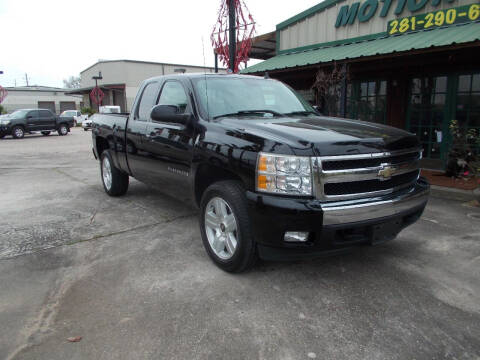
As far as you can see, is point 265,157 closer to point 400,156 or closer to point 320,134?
point 320,134

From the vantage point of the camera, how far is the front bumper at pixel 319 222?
2.79 meters

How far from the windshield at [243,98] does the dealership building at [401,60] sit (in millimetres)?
3484

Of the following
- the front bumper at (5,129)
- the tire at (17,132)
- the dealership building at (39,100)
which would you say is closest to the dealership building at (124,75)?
the dealership building at (39,100)

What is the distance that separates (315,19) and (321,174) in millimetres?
10216

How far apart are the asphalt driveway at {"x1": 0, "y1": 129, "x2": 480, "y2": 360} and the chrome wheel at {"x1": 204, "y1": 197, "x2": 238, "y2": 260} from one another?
0.22m

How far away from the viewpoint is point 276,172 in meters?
2.85

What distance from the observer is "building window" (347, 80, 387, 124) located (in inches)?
423

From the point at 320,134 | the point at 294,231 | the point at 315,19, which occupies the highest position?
the point at 315,19

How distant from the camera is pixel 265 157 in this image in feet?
9.50

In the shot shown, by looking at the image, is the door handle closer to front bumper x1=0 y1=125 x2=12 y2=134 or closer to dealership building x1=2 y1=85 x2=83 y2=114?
front bumper x1=0 y1=125 x2=12 y2=134

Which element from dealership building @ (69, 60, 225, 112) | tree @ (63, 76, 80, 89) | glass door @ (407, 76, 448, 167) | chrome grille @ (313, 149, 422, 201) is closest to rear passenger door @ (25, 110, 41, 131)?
dealership building @ (69, 60, 225, 112)

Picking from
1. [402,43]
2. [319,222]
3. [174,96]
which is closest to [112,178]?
[174,96]

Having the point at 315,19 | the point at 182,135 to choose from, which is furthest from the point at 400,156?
the point at 315,19

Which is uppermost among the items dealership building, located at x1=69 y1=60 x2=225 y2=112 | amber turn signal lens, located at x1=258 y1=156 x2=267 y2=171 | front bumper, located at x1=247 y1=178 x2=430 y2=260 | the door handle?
dealership building, located at x1=69 y1=60 x2=225 y2=112
